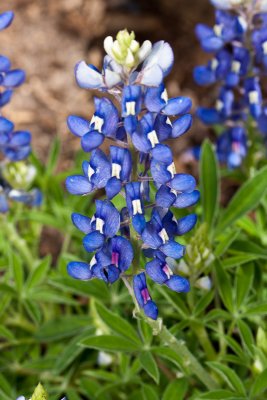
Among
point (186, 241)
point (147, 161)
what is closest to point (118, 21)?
point (186, 241)

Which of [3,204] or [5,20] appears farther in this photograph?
[3,204]

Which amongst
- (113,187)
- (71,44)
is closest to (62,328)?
(113,187)

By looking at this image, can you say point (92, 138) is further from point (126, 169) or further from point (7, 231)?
point (7, 231)

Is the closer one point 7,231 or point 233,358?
point 233,358

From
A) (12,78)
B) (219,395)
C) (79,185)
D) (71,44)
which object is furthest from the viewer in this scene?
(71,44)

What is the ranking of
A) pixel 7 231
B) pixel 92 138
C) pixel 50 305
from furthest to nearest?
pixel 50 305, pixel 7 231, pixel 92 138

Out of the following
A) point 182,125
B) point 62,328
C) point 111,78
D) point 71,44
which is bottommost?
point 71,44

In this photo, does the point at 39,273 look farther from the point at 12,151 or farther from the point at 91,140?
the point at 91,140

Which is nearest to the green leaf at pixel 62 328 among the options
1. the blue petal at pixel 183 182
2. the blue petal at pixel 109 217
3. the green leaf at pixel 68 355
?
the green leaf at pixel 68 355

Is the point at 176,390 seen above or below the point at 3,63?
below
